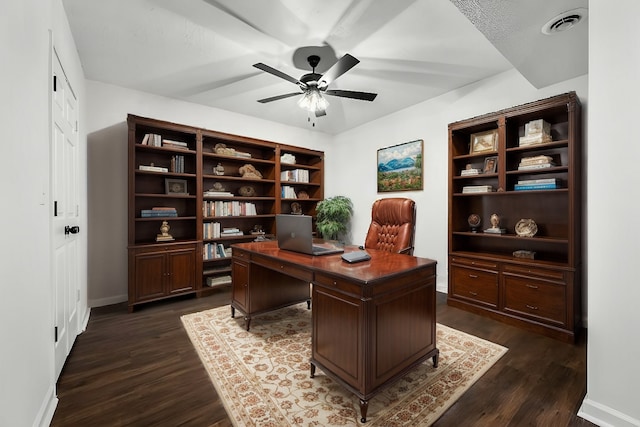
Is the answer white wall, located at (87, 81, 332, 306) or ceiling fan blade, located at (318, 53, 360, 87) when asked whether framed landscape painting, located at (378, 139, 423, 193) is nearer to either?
ceiling fan blade, located at (318, 53, 360, 87)

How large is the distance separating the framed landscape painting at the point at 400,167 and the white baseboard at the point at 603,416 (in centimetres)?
277

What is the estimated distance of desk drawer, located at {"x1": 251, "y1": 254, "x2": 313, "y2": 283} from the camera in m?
1.86

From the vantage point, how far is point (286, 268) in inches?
80.9

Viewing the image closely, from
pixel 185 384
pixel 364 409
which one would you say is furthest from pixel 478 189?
pixel 185 384

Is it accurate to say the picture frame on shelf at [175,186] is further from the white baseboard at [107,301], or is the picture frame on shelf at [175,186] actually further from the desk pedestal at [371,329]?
the desk pedestal at [371,329]

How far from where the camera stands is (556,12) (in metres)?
1.74

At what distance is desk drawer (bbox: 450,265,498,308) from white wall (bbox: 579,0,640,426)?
131cm

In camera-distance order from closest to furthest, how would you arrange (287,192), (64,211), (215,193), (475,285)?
1. (64,211)
2. (475,285)
3. (215,193)
4. (287,192)

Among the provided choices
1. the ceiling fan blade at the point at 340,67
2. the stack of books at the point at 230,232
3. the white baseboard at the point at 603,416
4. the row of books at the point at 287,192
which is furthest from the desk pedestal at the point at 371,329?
the row of books at the point at 287,192

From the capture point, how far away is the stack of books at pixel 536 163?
2572mm

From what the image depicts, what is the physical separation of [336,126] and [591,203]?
153 inches

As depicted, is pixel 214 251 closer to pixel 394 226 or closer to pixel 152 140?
pixel 152 140

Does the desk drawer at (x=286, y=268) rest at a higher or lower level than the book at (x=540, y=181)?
lower

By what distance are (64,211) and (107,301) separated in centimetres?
177
